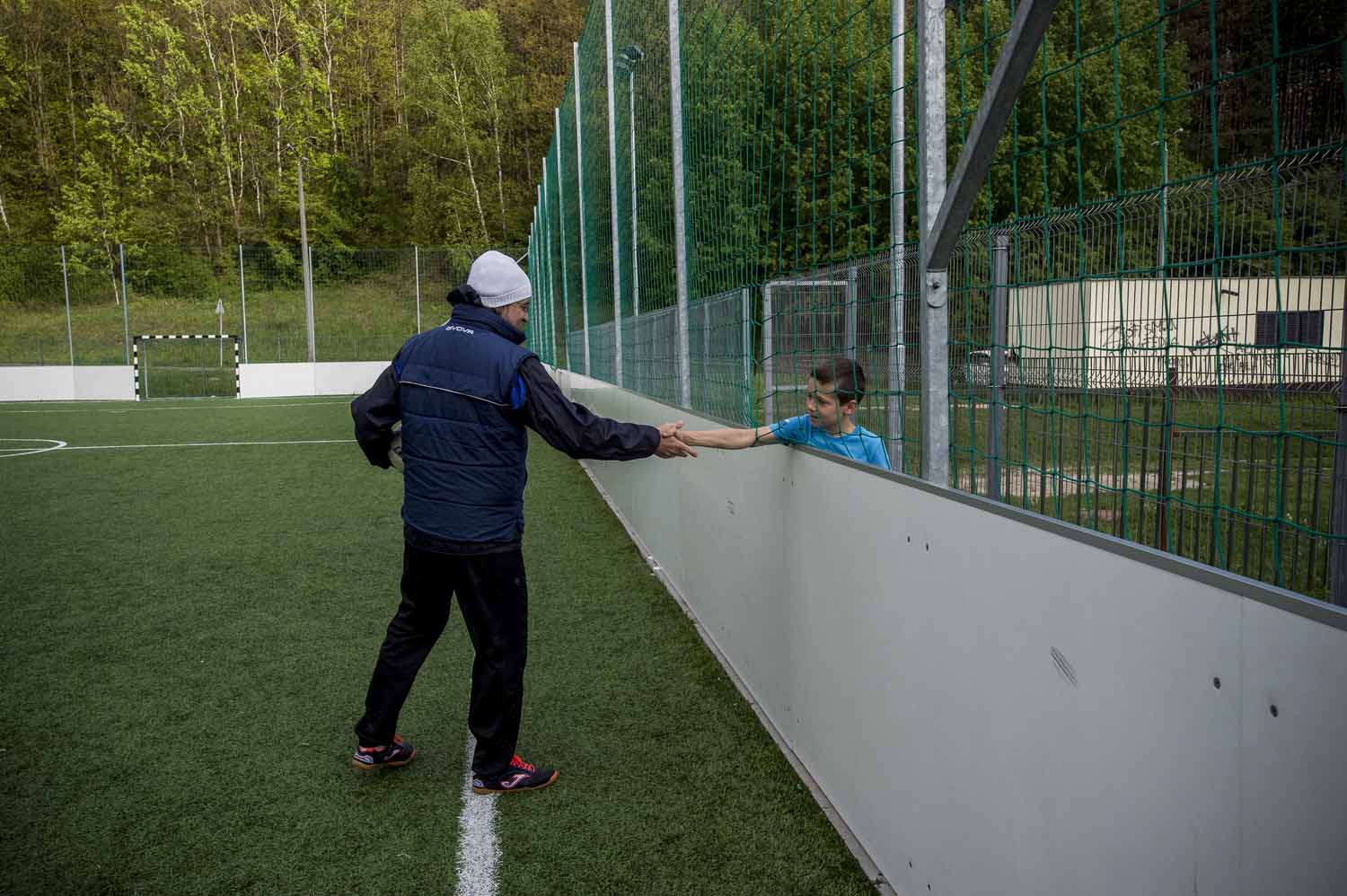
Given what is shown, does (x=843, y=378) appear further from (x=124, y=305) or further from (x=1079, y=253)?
(x=124, y=305)

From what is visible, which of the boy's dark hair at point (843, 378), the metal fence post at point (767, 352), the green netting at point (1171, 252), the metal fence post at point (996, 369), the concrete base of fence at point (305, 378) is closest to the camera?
the green netting at point (1171, 252)

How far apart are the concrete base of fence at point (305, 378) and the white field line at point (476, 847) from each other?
1113 inches

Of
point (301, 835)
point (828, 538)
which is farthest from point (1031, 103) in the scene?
point (301, 835)

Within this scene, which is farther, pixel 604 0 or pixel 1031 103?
pixel 604 0

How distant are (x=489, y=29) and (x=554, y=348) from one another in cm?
3960

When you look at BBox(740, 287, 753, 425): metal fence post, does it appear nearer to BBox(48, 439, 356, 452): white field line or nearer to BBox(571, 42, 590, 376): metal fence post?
BBox(571, 42, 590, 376): metal fence post

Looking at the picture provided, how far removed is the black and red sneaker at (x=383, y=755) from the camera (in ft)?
13.4

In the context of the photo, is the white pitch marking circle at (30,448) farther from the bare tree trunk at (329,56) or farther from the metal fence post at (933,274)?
the bare tree trunk at (329,56)

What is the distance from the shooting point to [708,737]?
4336 millimetres

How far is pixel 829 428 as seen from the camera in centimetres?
377

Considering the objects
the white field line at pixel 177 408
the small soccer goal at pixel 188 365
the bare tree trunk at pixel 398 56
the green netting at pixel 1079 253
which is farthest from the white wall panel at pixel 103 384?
the bare tree trunk at pixel 398 56

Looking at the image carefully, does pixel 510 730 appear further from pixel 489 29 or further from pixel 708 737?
pixel 489 29

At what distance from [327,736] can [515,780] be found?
103 centimetres

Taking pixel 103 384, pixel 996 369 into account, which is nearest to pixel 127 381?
pixel 103 384
